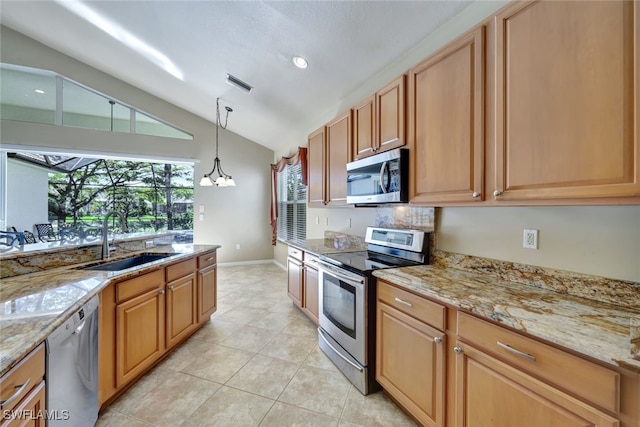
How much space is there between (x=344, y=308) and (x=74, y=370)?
164cm

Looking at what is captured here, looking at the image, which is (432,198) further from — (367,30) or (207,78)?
(207,78)

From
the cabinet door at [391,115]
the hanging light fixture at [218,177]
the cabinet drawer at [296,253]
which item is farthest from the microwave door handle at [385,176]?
the hanging light fixture at [218,177]

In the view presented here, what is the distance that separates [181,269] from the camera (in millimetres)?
2455

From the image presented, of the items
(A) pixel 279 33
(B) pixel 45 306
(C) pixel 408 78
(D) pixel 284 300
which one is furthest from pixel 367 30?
(D) pixel 284 300

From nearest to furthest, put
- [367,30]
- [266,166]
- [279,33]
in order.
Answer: [367,30] → [279,33] → [266,166]

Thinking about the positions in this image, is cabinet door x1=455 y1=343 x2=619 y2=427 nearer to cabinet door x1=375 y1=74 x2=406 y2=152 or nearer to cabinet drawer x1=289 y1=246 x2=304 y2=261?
cabinet door x1=375 y1=74 x2=406 y2=152

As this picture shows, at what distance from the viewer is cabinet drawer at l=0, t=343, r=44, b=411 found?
2.71 ft

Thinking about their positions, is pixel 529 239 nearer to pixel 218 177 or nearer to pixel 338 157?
pixel 338 157

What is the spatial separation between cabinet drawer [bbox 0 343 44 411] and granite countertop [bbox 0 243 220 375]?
0.06m

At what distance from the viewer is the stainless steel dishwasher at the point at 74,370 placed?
113 centimetres

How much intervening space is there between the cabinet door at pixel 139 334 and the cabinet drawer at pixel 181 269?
16cm

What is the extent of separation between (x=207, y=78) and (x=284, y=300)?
11.0 ft

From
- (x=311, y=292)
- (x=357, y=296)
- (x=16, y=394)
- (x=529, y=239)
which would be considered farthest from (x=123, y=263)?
(x=529, y=239)

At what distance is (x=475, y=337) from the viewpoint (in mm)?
1172
